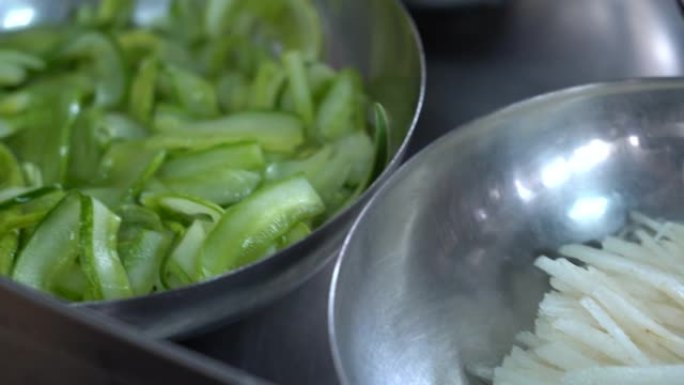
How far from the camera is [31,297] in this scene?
21.8 inches

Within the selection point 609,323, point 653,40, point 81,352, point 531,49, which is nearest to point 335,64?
point 531,49

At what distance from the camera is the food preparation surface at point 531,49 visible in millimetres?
1062

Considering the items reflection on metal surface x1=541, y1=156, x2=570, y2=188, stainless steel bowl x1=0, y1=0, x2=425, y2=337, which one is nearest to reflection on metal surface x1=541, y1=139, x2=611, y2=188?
reflection on metal surface x1=541, y1=156, x2=570, y2=188

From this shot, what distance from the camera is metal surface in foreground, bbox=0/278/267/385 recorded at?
0.49 m

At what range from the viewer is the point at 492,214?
2.77 feet

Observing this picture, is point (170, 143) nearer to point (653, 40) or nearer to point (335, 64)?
point (335, 64)

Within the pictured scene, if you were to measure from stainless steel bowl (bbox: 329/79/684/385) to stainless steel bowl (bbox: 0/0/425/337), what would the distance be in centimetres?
5

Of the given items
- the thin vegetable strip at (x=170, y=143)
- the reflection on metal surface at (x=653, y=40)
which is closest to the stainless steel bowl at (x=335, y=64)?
the thin vegetable strip at (x=170, y=143)

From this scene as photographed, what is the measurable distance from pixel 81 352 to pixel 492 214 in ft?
1.34

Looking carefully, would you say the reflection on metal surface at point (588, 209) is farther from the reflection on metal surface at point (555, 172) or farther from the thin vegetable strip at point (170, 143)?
the thin vegetable strip at point (170, 143)

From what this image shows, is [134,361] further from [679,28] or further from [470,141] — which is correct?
[679,28]

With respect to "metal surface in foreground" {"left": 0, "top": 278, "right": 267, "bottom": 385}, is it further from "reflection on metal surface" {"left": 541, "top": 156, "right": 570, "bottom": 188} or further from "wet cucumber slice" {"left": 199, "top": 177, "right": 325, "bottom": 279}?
"reflection on metal surface" {"left": 541, "top": 156, "right": 570, "bottom": 188}

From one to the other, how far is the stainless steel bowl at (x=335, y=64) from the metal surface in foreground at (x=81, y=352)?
13 centimetres

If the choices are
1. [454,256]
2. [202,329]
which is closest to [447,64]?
[454,256]
